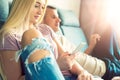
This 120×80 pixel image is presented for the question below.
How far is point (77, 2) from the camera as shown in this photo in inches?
113

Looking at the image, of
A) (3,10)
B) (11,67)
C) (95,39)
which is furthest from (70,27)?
(11,67)

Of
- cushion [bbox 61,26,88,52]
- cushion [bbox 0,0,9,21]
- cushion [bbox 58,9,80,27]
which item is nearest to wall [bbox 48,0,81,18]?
cushion [bbox 58,9,80,27]

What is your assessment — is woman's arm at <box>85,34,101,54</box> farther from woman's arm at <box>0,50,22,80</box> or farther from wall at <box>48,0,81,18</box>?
woman's arm at <box>0,50,22,80</box>

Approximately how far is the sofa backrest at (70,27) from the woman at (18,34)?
900 mm

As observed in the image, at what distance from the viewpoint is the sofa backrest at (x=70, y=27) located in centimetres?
238

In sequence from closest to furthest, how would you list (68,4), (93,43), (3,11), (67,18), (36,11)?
(36,11)
(3,11)
(93,43)
(67,18)
(68,4)

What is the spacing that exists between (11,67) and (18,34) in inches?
7.6

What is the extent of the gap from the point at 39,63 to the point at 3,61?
0.34 meters

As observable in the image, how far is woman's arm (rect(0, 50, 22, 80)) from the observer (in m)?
1.15

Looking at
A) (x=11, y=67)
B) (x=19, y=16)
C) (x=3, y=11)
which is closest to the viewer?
(x=11, y=67)

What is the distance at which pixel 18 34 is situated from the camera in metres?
1.25

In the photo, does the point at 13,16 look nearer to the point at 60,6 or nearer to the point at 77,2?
the point at 60,6

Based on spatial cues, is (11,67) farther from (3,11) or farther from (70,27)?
(70,27)

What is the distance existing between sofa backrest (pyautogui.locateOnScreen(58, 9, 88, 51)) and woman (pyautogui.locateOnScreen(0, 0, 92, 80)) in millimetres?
900
